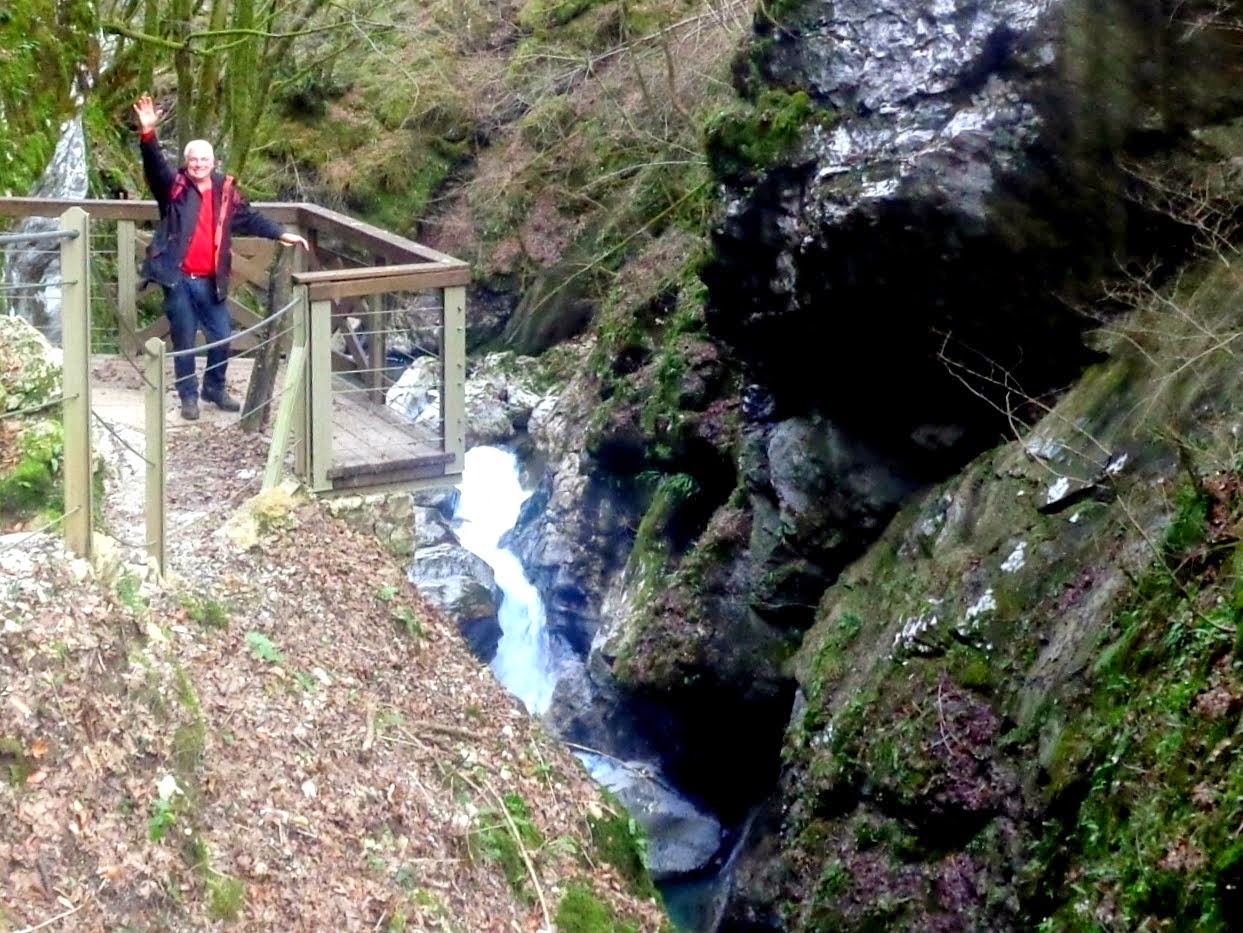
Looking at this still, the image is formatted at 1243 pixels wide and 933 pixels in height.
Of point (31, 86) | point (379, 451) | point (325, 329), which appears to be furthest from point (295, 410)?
point (31, 86)

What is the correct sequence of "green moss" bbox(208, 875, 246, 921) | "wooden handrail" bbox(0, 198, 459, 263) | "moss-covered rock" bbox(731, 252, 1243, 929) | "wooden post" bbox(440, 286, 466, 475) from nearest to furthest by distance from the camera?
"green moss" bbox(208, 875, 246, 921) < "moss-covered rock" bbox(731, 252, 1243, 929) < "wooden post" bbox(440, 286, 466, 475) < "wooden handrail" bbox(0, 198, 459, 263)

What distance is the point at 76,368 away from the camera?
17.0 ft

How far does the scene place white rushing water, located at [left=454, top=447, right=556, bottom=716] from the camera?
1670 cm

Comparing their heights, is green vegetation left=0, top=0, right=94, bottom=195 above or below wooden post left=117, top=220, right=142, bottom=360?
above

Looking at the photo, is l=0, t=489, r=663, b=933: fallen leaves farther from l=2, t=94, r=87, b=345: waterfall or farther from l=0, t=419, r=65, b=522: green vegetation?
l=2, t=94, r=87, b=345: waterfall

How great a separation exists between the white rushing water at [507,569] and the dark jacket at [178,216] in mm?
7236

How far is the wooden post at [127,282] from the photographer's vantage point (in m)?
9.91

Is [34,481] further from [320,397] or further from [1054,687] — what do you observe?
[1054,687]

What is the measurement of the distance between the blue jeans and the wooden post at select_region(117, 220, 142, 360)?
1.21m

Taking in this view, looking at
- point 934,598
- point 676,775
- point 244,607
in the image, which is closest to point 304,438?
point 244,607

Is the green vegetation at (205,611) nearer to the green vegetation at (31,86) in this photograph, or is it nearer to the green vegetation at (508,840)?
the green vegetation at (508,840)

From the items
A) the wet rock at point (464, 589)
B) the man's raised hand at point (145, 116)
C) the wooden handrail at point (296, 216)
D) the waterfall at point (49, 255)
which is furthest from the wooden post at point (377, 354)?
the wet rock at point (464, 589)

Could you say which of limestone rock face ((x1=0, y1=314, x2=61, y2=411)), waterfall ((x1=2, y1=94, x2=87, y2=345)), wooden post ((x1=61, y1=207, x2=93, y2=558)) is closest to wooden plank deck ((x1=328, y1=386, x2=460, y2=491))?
limestone rock face ((x1=0, y1=314, x2=61, y2=411))

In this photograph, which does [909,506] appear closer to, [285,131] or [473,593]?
[473,593]
